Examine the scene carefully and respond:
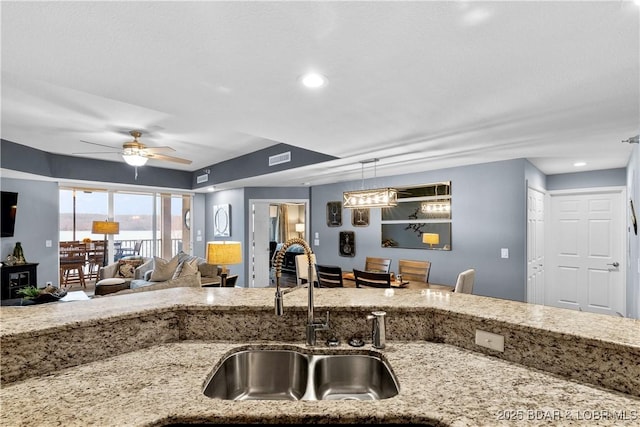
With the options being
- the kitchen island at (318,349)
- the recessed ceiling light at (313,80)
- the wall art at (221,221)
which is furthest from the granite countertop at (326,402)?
the wall art at (221,221)

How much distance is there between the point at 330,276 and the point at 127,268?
178 inches

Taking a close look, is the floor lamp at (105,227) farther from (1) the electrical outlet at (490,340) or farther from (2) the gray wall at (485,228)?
(1) the electrical outlet at (490,340)

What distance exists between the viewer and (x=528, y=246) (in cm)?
425

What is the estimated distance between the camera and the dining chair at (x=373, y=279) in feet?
11.5

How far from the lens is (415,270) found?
185 inches

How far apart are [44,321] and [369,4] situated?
1.81 metres

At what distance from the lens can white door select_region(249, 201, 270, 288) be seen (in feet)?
22.4

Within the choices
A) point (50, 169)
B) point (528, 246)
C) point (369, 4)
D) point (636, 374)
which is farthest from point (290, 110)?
point (50, 169)

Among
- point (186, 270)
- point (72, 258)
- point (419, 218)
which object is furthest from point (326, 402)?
point (72, 258)

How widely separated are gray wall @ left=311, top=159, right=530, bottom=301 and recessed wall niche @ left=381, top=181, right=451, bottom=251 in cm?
9

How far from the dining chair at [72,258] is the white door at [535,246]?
25.8ft

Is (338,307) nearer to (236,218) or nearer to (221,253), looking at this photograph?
(221,253)

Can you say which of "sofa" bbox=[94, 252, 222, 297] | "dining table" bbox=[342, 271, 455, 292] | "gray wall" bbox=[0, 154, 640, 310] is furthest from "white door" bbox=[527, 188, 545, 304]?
"sofa" bbox=[94, 252, 222, 297]

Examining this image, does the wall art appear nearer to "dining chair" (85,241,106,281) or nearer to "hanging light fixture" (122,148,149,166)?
"dining chair" (85,241,106,281)
